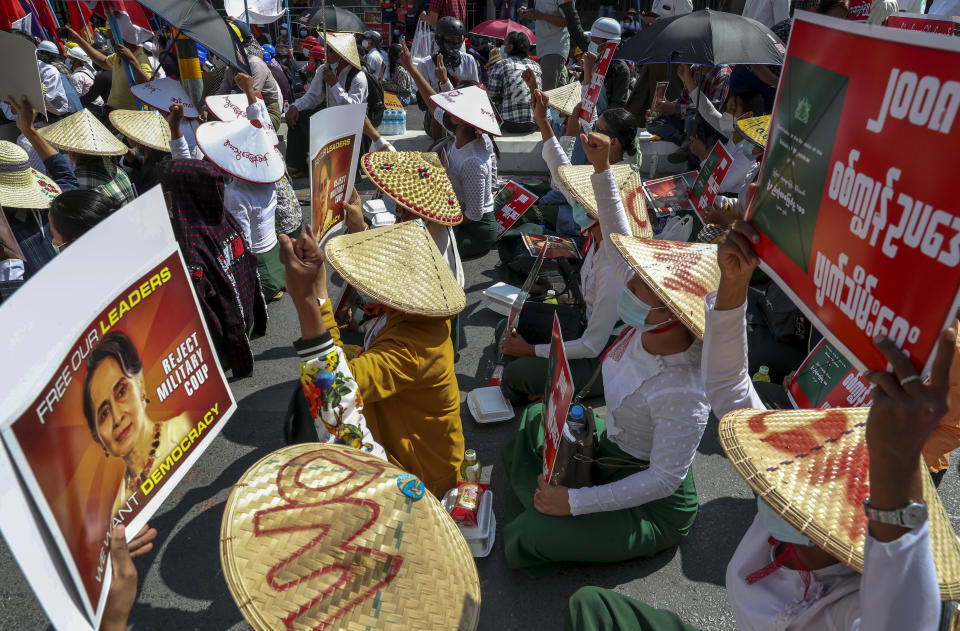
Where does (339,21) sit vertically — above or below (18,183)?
above

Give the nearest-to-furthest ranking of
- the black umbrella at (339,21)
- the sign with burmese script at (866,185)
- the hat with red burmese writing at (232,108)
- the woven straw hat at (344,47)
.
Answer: the sign with burmese script at (866,185) < the hat with red burmese writing at (232,108) < the woven straw hat at (344,47) < the black umbrella at (339,21)

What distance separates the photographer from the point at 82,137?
4.66m

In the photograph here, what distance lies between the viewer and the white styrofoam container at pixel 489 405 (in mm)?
3875

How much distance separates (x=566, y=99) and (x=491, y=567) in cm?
521

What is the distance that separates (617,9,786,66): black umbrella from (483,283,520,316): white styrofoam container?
8.46 ft

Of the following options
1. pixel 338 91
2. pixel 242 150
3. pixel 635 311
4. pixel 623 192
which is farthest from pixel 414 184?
pixel 338 91

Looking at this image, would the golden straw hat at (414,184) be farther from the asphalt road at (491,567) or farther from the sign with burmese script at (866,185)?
the sign with burmese script at (866,185)

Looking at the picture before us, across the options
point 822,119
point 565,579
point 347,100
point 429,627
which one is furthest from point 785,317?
point 347,100

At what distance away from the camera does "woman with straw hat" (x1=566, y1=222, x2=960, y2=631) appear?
3.40ft

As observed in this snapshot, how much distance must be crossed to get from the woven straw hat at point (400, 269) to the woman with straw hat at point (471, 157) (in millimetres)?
2896

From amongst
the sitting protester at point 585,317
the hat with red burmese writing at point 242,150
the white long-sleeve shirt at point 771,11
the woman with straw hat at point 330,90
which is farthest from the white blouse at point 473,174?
the white long-sleeve shirt at point 771,11

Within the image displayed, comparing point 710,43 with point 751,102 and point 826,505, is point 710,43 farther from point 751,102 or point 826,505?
point 826,505

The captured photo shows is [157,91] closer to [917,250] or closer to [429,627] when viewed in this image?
[429,627]

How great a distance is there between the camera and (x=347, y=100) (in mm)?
7551
